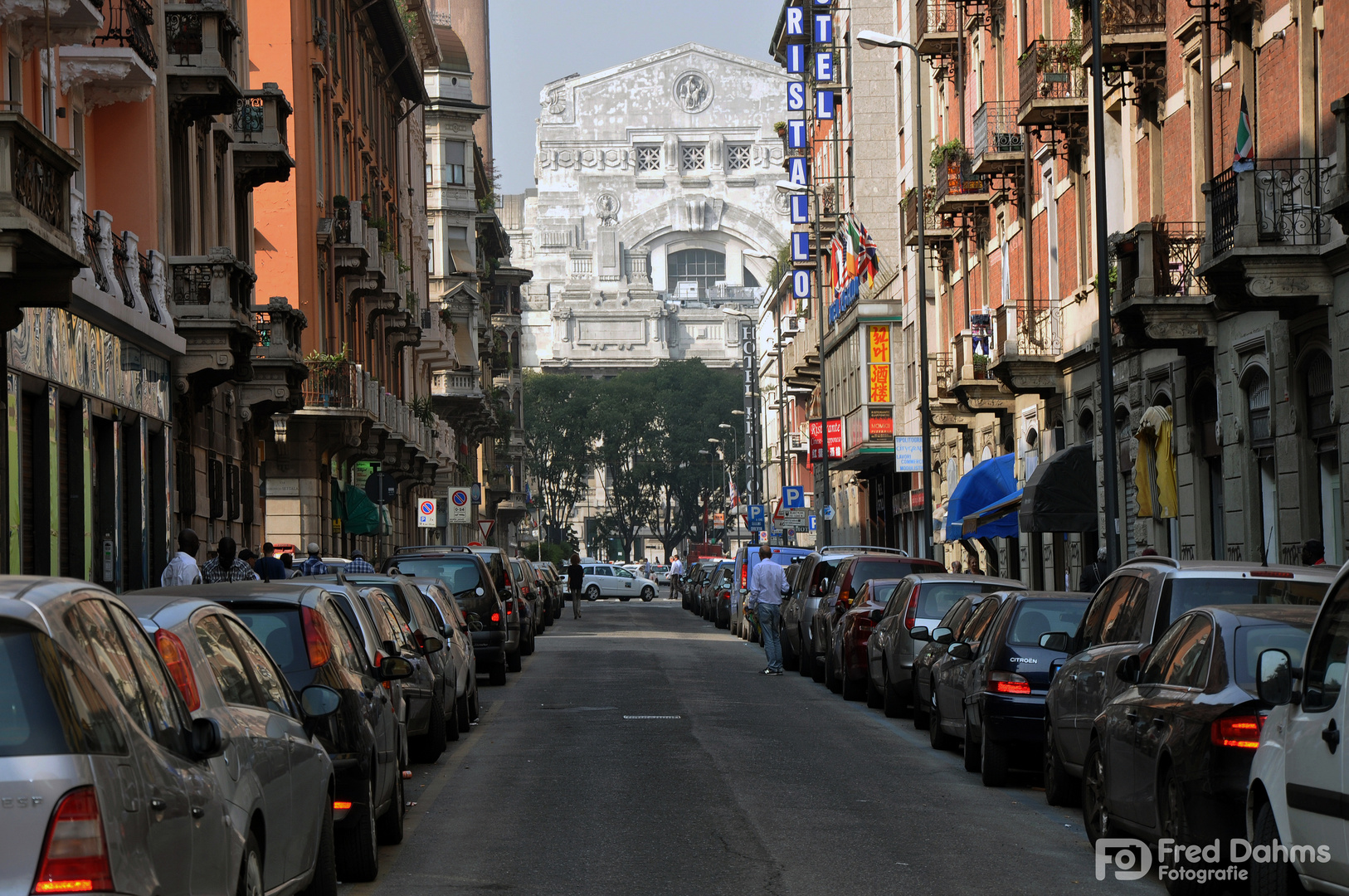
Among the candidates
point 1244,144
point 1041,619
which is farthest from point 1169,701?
point 1244,144

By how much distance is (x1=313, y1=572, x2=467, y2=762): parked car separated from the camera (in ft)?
48.4

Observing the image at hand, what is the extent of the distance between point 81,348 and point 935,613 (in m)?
10.2

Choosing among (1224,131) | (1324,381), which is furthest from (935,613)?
(1224,131)

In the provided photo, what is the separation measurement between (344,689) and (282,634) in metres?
0.50

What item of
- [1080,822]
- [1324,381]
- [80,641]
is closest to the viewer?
[80,641]

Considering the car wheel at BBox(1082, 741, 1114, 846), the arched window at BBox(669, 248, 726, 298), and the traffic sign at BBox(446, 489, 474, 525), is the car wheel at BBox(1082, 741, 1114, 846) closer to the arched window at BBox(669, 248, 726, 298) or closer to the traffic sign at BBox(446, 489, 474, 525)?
the traffic sign at BBox(446, 489, 474, 525)

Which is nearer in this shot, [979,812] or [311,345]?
[979,812]

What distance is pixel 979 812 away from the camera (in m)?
12.4

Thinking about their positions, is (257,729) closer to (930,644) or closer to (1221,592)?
(1221,592)

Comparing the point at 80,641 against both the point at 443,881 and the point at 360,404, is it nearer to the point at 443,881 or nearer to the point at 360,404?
the point at 443,881

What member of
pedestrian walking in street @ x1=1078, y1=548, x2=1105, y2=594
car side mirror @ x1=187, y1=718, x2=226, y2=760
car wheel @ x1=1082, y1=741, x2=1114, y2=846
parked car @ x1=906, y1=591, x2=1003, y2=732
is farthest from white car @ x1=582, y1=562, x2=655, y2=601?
car side mirror @ x1=187, y1=718, x2=226, y2=760

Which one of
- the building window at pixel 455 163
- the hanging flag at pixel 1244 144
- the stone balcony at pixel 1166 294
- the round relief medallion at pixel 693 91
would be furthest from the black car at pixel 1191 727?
the round relief medallion at pixel 693 91

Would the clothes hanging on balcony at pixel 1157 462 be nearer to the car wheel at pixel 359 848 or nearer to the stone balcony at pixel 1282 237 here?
the stone balcony at pixel 1282 237

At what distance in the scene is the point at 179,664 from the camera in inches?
280
